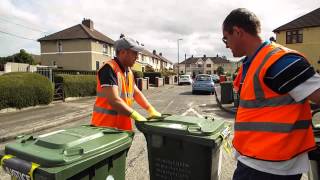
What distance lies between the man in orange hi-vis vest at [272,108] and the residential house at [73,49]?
43.3 meters

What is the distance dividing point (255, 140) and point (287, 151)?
192 mm

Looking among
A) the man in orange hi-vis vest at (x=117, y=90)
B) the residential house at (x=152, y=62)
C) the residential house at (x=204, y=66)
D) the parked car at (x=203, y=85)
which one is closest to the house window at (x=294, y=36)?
the parked car at (x=203, y=85)

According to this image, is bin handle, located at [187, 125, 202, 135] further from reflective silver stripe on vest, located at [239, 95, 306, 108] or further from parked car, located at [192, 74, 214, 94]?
parked car, located at [192, 74, 214, 94]

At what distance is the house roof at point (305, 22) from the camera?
117 feet

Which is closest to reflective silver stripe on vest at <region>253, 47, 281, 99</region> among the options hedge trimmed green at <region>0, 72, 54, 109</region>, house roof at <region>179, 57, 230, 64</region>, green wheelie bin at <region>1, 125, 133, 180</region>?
green wheelie bin at <region>1, 125, 133, 180</region>

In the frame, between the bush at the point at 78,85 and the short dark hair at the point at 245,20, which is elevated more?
the short dark hair at the point at 245,20

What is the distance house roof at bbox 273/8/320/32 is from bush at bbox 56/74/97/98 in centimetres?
2479

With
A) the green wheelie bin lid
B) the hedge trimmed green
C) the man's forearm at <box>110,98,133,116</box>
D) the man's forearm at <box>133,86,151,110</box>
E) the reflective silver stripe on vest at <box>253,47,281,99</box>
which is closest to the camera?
the reflective silver stripe on vest at <box>253,47,281,99</box>

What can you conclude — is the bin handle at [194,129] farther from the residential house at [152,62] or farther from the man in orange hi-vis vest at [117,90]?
the residential house at [152,62]

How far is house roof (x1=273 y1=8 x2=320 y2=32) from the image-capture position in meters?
35.5

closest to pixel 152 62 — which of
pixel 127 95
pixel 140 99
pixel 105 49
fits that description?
pixel 105 49

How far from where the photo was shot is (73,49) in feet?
147

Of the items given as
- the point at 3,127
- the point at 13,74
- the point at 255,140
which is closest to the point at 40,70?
the point at 13,74

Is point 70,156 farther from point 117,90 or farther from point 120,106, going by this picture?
point 117,90
